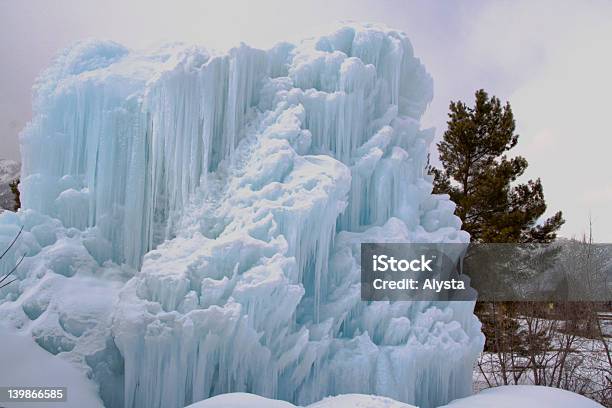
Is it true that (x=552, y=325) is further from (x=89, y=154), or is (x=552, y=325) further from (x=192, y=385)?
(x=89, y=154)

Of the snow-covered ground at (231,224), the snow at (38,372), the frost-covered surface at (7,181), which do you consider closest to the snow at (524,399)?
the snow-covered ground at (231,224)

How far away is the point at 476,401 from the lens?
32.7 ft

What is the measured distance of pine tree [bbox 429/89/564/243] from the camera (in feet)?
61.6

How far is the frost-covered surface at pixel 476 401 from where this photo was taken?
732 centimetres

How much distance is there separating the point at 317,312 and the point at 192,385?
8.35 ft

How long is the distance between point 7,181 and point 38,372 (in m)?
45.1

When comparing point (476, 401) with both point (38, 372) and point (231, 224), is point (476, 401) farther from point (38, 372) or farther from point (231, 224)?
point (38, 372)

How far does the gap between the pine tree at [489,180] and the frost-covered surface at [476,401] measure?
802 centimetres

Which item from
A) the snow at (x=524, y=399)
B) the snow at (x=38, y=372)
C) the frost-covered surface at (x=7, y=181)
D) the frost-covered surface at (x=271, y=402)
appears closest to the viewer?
the frost-covered surface at (x=271, y=402)

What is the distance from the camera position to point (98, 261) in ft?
35.2

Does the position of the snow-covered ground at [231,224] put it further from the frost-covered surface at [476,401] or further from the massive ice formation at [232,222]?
the frost-covered surface at [476,401]

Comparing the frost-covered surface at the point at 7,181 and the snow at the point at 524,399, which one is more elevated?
the frost-covered surface at the point at 7,181

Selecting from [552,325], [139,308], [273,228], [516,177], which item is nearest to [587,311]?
[552,325]

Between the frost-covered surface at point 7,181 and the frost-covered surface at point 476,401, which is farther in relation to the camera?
the frost-covered surface at point 7,181
